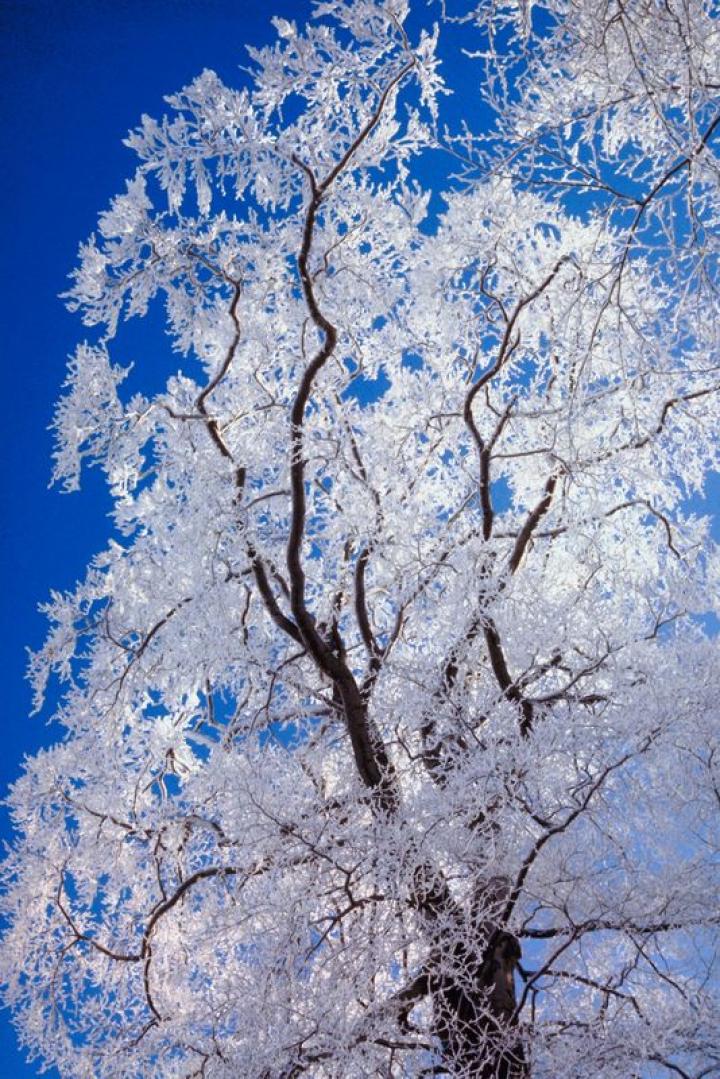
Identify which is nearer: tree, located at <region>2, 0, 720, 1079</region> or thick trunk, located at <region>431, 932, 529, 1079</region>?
tree, located at <region>2, 0, 720, 1079</region>

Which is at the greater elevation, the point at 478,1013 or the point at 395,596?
the point at 395,596

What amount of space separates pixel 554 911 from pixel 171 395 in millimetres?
3684

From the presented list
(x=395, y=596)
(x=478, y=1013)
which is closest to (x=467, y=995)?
(x=478, y=1013)

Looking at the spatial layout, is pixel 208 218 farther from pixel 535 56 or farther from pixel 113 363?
pixel 535 56

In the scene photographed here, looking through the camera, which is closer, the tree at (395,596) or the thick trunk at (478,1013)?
the tree at (395,596)

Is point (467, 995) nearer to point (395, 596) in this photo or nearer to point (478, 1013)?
point (478, 1013)

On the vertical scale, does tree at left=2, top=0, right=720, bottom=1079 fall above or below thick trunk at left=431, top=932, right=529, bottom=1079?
above

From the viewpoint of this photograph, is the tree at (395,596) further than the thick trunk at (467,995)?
No

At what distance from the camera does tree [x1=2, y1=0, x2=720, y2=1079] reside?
3.66 meters

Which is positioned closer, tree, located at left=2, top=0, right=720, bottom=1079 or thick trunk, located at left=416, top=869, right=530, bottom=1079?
tree, located at left=2, top=0, right=720, bottom=1079

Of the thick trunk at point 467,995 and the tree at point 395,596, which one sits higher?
the tree at point 395,596

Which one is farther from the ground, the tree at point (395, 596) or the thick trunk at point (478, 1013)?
the tree at point (395, 596)

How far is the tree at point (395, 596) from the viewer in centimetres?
366

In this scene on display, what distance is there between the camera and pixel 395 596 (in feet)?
16.5
